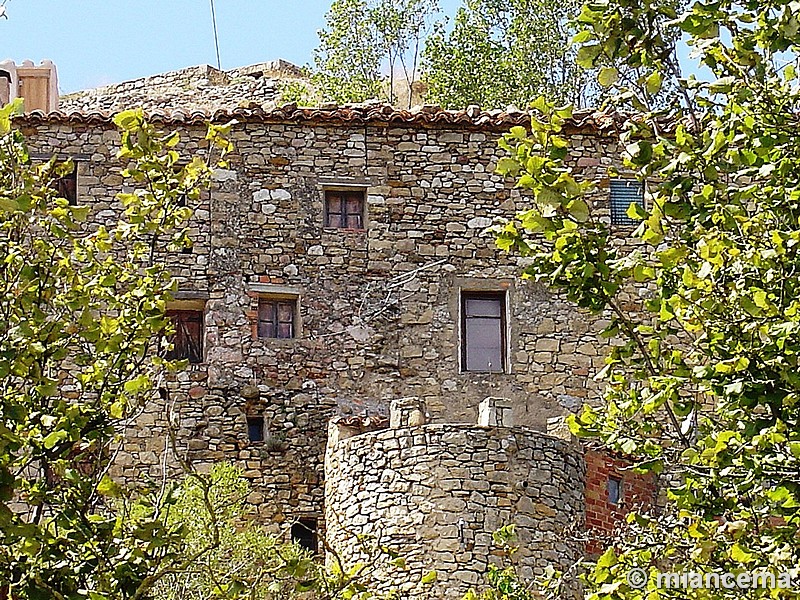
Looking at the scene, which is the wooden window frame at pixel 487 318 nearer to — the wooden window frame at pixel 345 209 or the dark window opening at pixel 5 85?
the wooden window frame at pixel 345 209

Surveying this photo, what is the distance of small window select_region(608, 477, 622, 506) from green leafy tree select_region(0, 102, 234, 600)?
8112 mm

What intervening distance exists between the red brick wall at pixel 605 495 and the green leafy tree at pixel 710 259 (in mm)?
7361

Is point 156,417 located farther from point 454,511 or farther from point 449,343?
point 454,511

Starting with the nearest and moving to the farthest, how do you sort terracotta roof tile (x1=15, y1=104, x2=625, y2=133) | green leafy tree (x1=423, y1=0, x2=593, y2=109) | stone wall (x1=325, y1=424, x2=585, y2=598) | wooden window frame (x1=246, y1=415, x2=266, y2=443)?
stone wall (x1=325, y1=424, x2=585, y2=598)
wooden window frame (x1=246, y1=415, x2=266, y2=443)
terracotta roof tile (x1=15, y1=104, x2=625, y2=133)
green leafy tree (x1=423, y1=0, x2=593, y2=109)

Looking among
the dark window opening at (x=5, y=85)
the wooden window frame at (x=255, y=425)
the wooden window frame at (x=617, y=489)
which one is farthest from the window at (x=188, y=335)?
the wooden window frame at (x=617, y=489)

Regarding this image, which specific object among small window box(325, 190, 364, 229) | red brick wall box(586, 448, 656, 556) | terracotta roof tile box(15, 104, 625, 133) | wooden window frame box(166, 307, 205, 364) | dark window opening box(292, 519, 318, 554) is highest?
terracotta roof tile box(15, 104, 625, 133)

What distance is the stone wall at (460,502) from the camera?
39.1 ft

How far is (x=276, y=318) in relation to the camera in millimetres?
15422

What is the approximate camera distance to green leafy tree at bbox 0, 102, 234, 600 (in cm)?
489

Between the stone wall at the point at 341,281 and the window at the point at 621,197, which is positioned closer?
the stone wall at the point at 341,281

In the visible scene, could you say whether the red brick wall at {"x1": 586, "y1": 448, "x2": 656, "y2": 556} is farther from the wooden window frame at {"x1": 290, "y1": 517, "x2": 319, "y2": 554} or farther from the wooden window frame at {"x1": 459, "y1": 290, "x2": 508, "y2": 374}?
the wooden window frame at {"x1": 290, "y1": 517, "x2": 319, "y2": 554}

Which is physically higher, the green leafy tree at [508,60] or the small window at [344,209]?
the green leafy tree at [508,60]

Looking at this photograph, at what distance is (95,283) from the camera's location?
19.0 ft

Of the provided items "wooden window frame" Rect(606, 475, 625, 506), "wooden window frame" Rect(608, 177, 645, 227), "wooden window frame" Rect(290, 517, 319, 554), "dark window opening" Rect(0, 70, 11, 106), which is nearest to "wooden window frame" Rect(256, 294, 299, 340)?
"wooden window frame" Rect(290, 517, 319, 554)
